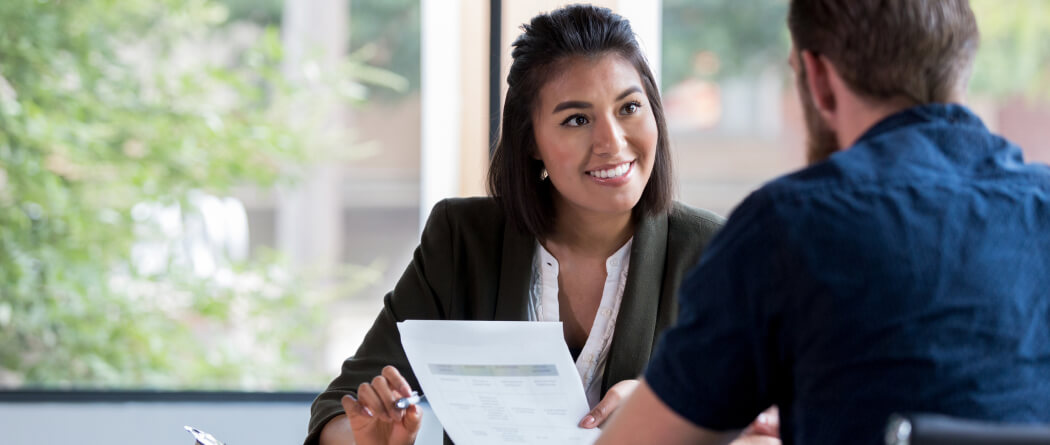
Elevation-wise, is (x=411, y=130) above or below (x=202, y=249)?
above

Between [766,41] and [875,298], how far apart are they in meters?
3.85

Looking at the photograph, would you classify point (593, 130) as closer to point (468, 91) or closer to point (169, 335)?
point (468, 91)

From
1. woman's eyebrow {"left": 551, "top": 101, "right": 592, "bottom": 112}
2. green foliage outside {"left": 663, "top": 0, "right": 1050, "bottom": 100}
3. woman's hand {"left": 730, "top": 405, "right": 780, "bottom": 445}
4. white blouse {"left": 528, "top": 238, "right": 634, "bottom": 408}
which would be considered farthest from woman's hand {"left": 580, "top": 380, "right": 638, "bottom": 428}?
green foliage outside {"left": 663, "top": 0, "right": 1050, "bottom": 100}

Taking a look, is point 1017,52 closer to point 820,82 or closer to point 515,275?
point 515,275

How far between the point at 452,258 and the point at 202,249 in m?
2.06

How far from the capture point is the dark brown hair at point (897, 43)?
84cm

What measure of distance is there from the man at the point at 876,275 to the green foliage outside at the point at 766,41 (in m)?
2.96

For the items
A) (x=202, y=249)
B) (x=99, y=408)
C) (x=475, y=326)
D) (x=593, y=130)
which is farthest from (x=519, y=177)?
(x=202, y=249)

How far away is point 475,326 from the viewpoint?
129 centimetres

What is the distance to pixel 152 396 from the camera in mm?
2803

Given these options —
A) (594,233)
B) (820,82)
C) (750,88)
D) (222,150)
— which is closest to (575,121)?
(594,233)

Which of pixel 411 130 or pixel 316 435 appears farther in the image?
pixel 411 130

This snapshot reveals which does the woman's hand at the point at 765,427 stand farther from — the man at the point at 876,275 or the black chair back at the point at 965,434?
the black chair back at the point at 965,434

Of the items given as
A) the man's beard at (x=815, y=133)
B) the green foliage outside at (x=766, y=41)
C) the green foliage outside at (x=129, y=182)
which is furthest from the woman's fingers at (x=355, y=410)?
the green foliage outside at (x=766, y=41)
